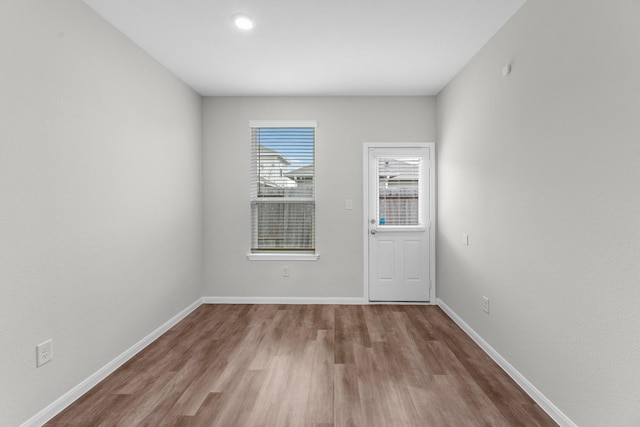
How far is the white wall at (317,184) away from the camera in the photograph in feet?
12.8

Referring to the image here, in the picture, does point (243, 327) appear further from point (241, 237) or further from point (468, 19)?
point (468, 19)

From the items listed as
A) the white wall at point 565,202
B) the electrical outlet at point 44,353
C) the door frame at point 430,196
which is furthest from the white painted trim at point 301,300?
the electrical outlet at point 44,353

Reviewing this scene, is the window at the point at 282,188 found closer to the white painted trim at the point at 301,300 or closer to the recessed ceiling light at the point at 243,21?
the white painted trim at the point at 301,300

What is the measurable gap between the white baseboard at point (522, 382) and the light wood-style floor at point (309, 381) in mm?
49

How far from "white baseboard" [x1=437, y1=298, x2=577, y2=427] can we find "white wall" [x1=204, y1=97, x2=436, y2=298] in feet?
4.71

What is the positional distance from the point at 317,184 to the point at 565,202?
8.64ft

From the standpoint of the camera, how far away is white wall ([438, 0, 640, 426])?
141cm

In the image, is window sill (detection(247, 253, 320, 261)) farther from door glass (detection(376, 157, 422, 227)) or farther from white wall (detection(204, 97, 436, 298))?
door glass (detection(376, 157, 422, 227))

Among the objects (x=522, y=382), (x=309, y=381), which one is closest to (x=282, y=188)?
(x=309, y=381)

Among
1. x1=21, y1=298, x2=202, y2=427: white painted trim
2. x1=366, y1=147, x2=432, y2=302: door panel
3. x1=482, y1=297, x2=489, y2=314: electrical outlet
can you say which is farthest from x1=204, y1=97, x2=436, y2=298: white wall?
x1=482, y1=297, x2=489, y2=314: electrical outlet

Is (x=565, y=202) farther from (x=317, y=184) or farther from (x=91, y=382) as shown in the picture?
→ (x=91, y=382)

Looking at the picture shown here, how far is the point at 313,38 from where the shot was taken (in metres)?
2.56

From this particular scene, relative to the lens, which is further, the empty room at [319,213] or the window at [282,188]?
the window at [282,188]

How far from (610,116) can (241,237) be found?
3557mm
